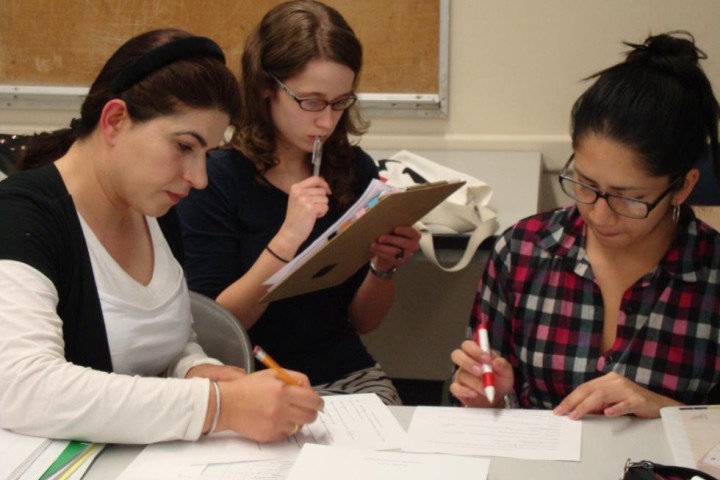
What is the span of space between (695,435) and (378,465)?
47 centimetres

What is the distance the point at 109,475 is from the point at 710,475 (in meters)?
0.78

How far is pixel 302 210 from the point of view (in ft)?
5.68

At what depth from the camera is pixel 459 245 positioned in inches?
84.5

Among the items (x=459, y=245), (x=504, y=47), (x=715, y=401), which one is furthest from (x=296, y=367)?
(x=504, y=47)

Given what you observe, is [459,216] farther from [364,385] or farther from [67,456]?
[67,456]

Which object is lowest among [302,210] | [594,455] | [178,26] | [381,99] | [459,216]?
[594,455]

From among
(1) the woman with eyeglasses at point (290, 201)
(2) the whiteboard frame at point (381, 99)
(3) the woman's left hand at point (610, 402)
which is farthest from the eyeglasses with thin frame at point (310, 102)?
(2) the whiteboard frame at point (381, 99)

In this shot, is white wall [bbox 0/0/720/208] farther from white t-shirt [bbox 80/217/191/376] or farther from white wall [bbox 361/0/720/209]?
white t-shirt [bbox 80/217/191/376]

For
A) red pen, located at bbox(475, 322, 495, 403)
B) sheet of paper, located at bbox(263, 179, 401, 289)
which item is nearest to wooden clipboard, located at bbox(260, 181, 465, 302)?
sheet of paper, located at bbox(263, 179, 401, 289)

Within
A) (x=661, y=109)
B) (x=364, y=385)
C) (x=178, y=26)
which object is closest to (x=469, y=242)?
(x=364, y=385)

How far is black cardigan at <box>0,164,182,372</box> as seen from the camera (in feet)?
3.81

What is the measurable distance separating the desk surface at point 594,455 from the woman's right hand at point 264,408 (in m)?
0.14

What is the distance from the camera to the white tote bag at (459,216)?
6.94 feet

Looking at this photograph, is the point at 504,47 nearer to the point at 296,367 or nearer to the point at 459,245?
the point at 459,245
